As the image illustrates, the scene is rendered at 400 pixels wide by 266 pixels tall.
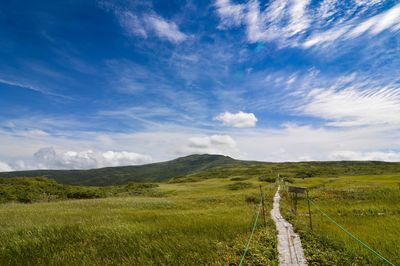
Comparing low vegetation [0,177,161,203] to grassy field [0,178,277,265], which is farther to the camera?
low vegetation [0,177,161,203]

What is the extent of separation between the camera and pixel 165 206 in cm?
2884

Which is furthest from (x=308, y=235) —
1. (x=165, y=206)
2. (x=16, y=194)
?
(x=16, y=194)

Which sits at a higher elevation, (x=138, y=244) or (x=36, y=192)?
(x=36, y=192)

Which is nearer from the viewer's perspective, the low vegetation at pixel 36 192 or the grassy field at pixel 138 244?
the grassy field at pixel 138 244

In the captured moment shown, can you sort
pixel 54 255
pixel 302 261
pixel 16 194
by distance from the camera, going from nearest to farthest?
pixel 302 261, pixel 54 255, pixel 16 194

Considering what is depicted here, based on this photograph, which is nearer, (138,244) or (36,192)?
(138,244)

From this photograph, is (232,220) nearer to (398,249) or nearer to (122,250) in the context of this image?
(122,250)

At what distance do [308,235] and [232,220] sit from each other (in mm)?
4827

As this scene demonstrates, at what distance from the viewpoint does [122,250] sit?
38.7ft

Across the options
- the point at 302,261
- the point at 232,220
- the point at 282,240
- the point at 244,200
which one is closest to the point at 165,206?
the point at 244,200

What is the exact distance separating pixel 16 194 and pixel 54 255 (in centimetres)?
3932

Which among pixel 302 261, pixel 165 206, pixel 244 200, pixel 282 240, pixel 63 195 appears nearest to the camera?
pixel 302 261

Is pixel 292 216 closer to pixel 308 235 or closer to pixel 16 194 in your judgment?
pixel 308 235

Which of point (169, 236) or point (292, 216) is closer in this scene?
point (169, 236)
